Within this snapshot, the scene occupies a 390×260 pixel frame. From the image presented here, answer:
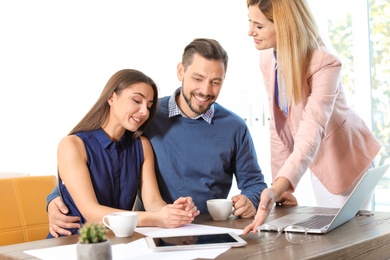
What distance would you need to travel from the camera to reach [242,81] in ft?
16.4

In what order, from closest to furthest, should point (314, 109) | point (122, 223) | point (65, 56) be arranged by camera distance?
point (122, 223), point (314, 109), point (65, 56)

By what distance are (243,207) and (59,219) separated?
60cm

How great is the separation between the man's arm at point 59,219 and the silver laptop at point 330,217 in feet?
2.06

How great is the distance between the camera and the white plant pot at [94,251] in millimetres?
1177

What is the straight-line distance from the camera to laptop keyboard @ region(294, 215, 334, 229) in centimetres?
170

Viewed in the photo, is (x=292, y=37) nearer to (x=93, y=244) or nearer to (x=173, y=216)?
(x=173, y=216)

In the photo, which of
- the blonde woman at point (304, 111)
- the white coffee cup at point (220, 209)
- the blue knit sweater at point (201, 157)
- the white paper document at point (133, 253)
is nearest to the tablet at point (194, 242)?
the white paper document at point (133, 253)

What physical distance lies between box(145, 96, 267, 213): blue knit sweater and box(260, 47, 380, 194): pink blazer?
0.13 meters

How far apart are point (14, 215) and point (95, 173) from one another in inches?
13.1

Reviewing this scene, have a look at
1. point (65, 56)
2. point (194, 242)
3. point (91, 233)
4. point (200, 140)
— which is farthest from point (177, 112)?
point (65, 56)

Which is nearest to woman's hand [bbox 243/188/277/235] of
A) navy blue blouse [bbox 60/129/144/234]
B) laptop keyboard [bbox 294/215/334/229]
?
laptop keyboard [bbox 294/215/334/229]

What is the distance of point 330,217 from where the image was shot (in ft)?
6.09

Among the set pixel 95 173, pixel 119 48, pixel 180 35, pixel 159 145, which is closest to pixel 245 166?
pixel 159 145

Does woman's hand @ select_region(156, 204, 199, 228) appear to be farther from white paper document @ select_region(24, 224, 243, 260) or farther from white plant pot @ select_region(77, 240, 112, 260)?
white plant pot @ select_region(77, 240, 112, 260)
